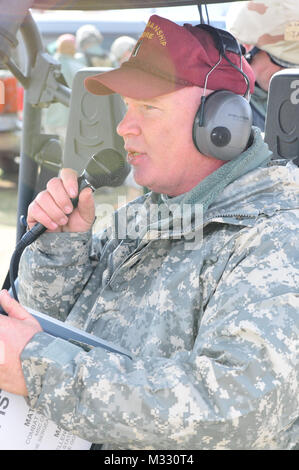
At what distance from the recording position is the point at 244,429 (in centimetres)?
130

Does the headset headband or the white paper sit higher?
the headset headband

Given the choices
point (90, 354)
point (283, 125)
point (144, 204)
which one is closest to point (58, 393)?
point (90, 354)

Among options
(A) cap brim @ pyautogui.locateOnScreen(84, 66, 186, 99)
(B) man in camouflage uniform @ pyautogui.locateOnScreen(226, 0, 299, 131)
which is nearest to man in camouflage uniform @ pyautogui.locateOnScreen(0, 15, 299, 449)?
(A) cap brim @ pyautogui.locateOnScreen(84, 66, 186, 99)

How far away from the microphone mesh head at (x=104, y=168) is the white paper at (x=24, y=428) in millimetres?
661

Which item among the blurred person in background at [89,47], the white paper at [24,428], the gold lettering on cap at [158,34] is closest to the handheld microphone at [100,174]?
the gold lettering on cap at [158,34]

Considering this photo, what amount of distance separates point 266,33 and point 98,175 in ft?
5.54

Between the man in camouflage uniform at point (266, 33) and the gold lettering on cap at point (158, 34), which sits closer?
the gold lettering on cap at point (158, 34)

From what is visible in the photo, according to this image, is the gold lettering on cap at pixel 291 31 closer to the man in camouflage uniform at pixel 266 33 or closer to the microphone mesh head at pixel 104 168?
the man in camouflage uniform at pixel 266 33

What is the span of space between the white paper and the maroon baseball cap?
0.82m

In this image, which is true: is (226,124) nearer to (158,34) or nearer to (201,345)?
(158,34)

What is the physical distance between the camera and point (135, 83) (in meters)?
1.80

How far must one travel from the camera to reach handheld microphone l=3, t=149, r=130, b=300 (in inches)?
72.2

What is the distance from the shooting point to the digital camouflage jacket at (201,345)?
4.28 feet

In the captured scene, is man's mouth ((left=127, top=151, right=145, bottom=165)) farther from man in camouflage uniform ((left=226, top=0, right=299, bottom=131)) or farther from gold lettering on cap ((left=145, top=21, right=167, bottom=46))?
man in camouflage uniform ((left=226, top=0, right=299, bottom=131))
